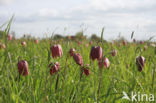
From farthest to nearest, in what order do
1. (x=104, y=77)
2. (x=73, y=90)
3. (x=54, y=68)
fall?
1. (x=104, y=77)
2. (x=73, y=90)
3. (x=54, y=68)

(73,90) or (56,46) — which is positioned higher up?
(56,46)

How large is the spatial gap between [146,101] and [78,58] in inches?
23.1

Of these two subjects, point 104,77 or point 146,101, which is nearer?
point 146,101

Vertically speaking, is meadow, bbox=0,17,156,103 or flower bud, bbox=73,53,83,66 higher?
flower bud, bbox=73,53,83,66

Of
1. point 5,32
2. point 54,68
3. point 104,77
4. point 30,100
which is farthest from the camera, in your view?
point 104,77

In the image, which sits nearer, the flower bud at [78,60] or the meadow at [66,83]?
the meadow at [66,83]

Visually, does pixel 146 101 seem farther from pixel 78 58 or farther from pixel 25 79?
pixel 25 79

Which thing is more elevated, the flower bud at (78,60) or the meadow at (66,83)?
the flower bud at (78,60)

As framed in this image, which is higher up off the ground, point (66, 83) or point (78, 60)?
point (78, 60)

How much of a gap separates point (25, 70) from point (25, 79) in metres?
0.37

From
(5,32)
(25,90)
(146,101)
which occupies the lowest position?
(146,101)

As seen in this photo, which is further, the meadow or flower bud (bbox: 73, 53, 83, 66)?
flower bud (bbox: 73, 53, 83, 66)

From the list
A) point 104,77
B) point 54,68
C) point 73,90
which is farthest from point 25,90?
point 104,77

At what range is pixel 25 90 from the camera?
1.60m
